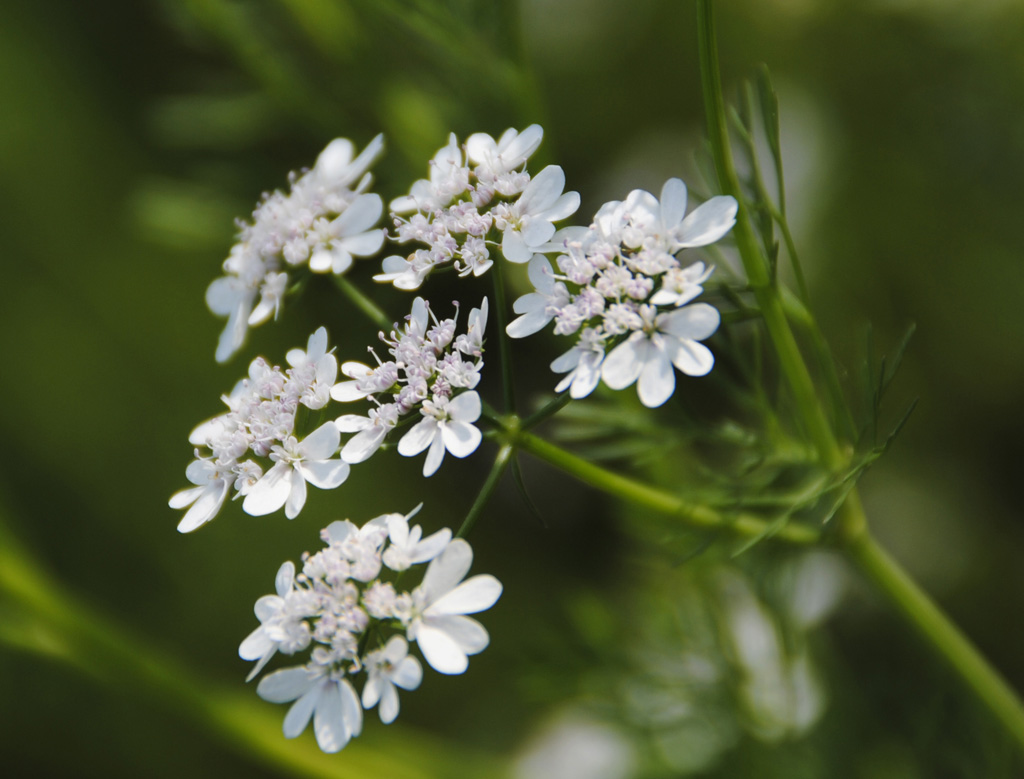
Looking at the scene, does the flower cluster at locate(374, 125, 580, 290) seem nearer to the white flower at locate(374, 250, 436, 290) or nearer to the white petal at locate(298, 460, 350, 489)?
A: the white flower at locate(374, 250, 436, 290)

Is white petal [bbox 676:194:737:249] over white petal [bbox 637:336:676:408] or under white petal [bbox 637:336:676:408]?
over

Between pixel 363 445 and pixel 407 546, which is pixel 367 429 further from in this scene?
pixel 407 546

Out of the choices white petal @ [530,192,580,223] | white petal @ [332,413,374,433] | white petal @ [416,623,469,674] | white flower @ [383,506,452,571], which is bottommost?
white petal @ [416,623,469,674]

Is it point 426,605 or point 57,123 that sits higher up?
point 57,123

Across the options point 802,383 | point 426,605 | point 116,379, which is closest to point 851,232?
point 802,383

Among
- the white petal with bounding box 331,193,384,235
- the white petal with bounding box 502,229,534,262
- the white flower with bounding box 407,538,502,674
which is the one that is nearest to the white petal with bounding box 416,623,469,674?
the white flower with bounding box 407,538,502,674

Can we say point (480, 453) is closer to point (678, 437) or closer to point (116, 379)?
point (116, 379)

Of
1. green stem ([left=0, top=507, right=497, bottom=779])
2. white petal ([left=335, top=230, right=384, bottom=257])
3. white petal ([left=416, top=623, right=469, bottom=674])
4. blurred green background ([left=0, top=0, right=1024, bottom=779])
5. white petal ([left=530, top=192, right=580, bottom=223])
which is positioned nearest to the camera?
white petal ([left=416, top=623, right=469, bottom=674])

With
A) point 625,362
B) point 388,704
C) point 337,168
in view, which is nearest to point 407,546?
point 388,704
